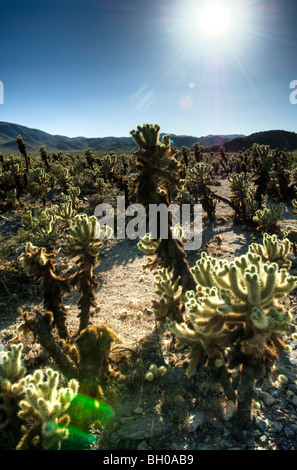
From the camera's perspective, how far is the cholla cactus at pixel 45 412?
2992 mm

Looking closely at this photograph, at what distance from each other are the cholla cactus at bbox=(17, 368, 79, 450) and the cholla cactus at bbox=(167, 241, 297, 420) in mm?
1838

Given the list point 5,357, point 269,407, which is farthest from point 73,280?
point 269,407

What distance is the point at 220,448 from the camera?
3.12 meters

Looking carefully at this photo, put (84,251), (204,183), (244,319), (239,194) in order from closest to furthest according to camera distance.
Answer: (244,319)
(84,251)
(204,183)
(239,194)

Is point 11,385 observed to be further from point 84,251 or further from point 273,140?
point 273,140

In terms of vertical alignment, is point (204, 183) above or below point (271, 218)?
above

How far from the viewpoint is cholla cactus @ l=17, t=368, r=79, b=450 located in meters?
2.99

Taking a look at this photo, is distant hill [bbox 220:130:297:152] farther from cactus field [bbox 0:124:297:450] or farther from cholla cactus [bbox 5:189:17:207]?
cactus field [bbox 0:124:297:450]

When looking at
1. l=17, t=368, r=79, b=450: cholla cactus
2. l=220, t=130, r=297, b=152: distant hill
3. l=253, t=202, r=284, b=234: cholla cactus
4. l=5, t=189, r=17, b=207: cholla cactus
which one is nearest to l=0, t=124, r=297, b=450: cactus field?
l=17, t=368, r=79, b=450: cholla cactus

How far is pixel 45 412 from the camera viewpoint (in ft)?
9.83

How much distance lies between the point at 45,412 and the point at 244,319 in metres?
2.85

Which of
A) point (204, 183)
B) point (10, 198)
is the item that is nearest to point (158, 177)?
point (204, 183)

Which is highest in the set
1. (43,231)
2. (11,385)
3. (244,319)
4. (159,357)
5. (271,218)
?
(271,218)
